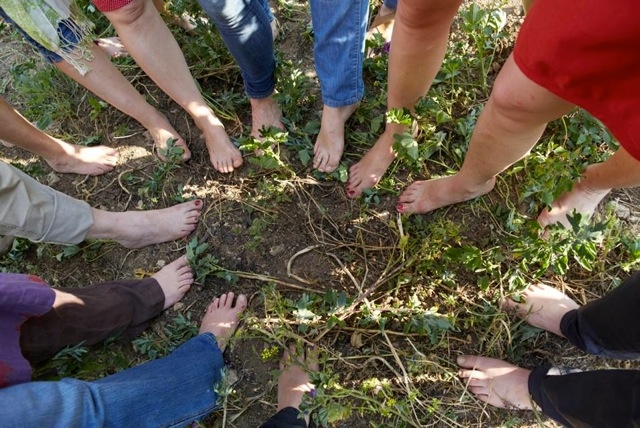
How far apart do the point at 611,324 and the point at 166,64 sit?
5.56 feet

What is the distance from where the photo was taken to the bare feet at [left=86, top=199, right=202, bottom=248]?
1.79 meters

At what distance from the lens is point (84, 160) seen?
6.68 ft

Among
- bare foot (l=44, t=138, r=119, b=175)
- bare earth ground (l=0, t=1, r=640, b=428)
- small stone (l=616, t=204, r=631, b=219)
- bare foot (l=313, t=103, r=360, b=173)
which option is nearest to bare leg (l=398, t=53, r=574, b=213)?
bare earth ground (l=0, t=1, r=640, b=428)

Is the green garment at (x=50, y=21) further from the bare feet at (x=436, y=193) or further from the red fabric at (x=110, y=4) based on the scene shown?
the bare feet at (x=436, y=193)

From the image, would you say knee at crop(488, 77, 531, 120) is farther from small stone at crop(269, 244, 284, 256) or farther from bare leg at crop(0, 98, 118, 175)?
bare leg at crop(0, 98, 118, 175)

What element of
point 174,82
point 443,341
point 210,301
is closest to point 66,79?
point 174,82

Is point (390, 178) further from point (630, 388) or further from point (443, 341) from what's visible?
point (630, 388)

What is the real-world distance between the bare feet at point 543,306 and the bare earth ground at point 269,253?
92mm

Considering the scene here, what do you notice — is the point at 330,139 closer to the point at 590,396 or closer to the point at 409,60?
the point at 409,60

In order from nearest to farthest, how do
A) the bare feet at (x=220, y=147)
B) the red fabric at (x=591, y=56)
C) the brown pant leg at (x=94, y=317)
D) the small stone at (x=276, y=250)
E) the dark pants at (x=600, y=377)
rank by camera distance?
1. the red fabric at (x=591, y=56)
2. the dark pants at (x=600, y=377)
3. the brown pant leg at (x=94, y=317)
4. the small stone at (x=276, y=250)
5. the bare feet at (x=220, y=147)

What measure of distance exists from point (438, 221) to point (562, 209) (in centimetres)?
43

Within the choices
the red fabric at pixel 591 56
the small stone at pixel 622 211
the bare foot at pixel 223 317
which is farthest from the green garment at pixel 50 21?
the small stone at pixel 622 211

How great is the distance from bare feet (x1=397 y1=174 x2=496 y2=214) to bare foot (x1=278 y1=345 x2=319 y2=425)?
64cm

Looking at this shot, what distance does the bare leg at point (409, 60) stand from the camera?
4.04 feet
